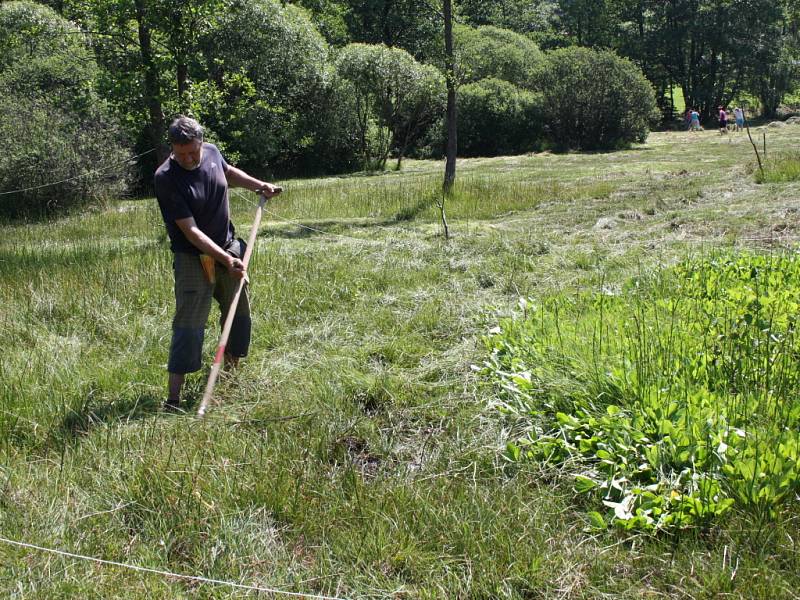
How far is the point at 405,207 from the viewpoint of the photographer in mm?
12789

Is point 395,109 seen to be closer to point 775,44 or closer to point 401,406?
point 401,406

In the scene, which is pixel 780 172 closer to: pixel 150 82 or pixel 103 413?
pixel 150 82

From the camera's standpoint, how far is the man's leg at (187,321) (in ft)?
14.7

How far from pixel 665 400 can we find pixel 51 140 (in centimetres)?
1473

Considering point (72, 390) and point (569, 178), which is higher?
point (569, 178)

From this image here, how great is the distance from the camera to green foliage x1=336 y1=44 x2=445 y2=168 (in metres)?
24.7

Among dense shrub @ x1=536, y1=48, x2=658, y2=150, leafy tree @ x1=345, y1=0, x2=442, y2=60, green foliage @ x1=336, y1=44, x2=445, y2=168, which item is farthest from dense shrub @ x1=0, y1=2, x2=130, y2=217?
leafy tree @ x1=345, y1=0, x2=442, y2=60

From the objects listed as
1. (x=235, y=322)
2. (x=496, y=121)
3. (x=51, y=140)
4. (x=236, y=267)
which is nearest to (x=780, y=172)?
(x=235, y=322)

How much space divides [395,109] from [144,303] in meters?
20.9

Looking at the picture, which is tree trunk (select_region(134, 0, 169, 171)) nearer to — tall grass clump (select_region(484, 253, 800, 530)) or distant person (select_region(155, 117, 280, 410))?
distant person (select_region(155, 117, 280, 410))

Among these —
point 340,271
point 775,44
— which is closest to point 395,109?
point 340,271

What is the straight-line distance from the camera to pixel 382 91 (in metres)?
25.5

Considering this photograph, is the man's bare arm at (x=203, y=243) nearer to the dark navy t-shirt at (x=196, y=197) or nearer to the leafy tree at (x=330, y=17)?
the dark navy t-shirt at (x=196, y=197)

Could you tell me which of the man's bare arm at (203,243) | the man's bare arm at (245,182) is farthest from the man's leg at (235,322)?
the man's bare arm at (245,182)
